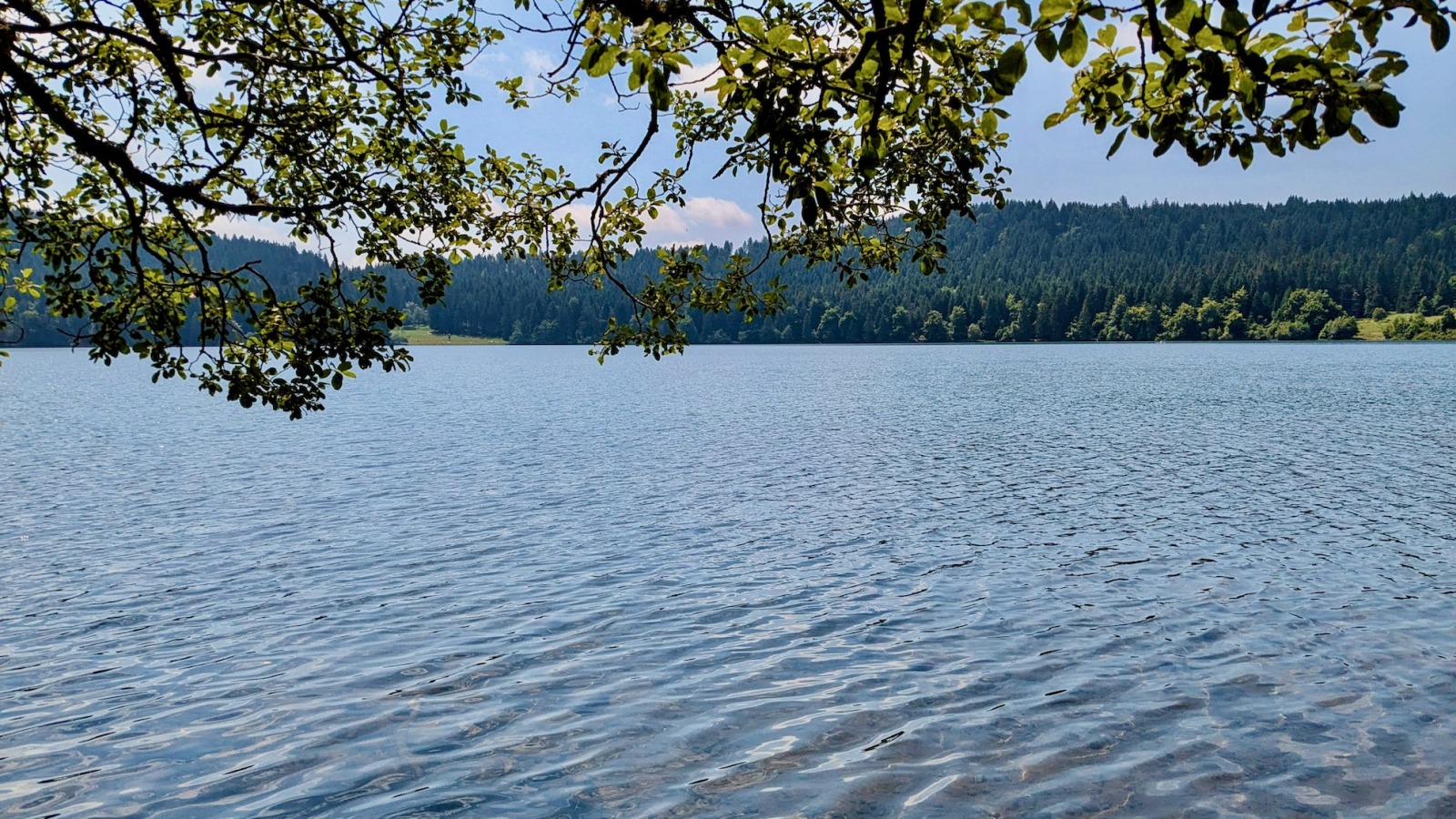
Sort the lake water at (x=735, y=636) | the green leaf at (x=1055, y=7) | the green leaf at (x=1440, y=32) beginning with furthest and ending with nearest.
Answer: the lake water at (x=735, y=636), the green leaf at (x=1055, y=7), the green leaf at (x=1440, y=32)

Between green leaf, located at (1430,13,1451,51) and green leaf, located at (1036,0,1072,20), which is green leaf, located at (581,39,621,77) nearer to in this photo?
green leaf, located at (1036,0,1072,20)

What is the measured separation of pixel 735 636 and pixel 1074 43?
1204cm

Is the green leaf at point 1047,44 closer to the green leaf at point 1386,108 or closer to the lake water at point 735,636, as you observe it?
the green leaf at point 1386,108

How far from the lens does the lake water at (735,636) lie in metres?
10.7

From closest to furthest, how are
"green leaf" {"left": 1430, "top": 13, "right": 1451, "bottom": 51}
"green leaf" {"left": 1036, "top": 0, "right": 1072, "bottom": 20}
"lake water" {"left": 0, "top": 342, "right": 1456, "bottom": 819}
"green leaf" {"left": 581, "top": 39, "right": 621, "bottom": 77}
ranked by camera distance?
"green leaf" {"left": 1430, "top": 13, "right": 1451, "bottom": 51} < "green leaf" {"left": 1036, "top": 0, "right": 1072, "bottom": 20} < "green leaf" {"left": 581, "top": 39, "right": 621, "bottom": 77} < "lake water" {"left": 0, "top": 342, "right": 1456, "bottom": 819}

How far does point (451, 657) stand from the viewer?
14.8m

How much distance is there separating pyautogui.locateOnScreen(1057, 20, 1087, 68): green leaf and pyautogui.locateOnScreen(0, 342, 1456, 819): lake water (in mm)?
7586

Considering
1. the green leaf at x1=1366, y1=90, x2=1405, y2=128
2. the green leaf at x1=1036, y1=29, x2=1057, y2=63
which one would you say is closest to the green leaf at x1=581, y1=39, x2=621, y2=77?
the green leaf at x1=1036, y1=29, x2=1057, y2=63

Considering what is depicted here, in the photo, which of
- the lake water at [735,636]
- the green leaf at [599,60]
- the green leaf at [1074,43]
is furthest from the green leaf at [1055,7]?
the lake water at [735,636]

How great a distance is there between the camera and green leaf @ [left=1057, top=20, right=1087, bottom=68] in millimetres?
5457

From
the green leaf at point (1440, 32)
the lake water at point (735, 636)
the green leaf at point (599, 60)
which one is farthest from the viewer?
the lake water at point (735, 636)

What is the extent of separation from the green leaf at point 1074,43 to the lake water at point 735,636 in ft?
24.9

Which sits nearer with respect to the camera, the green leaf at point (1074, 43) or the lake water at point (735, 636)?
the green leaf at point (1074, 43)

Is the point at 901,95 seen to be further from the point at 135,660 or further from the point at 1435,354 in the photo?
the point at 1435,354
